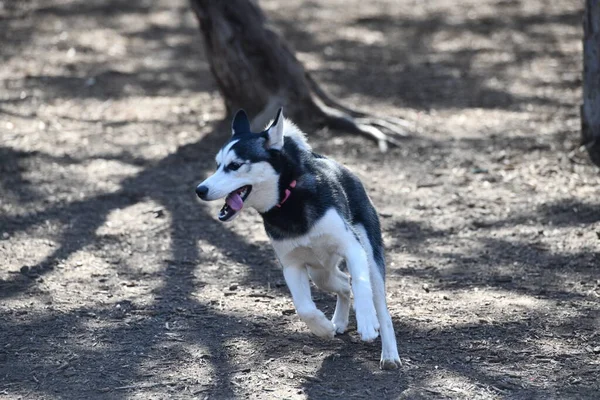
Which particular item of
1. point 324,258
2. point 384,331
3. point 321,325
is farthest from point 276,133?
point 384,331

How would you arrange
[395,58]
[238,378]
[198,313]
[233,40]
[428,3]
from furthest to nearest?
[428,3] → [395,58] → [233,40] → [198,313] → [238,378]

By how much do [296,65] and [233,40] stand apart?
2.37ft

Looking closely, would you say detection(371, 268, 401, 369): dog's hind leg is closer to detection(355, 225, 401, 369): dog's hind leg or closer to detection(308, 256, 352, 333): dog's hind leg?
detection(355, 225, 401, 369): dog's hind leg

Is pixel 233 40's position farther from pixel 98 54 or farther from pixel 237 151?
pixel 237 151

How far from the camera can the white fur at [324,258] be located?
487cm

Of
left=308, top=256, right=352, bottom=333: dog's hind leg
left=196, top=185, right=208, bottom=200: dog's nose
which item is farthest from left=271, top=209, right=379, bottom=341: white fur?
left=196, top=185, right=208, bottom=200: dog's nose

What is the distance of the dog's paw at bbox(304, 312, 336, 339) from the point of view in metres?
4.96

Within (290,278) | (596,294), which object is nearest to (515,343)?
(596,294)

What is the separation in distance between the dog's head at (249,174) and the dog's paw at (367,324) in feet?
2.54

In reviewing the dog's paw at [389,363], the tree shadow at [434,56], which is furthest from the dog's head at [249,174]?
the tree shadow at [434,56]

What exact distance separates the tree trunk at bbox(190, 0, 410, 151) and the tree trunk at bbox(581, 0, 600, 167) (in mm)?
1971

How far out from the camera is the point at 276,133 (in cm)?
506

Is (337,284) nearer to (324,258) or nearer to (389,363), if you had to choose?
(324,258)

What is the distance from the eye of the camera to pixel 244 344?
5453mm
